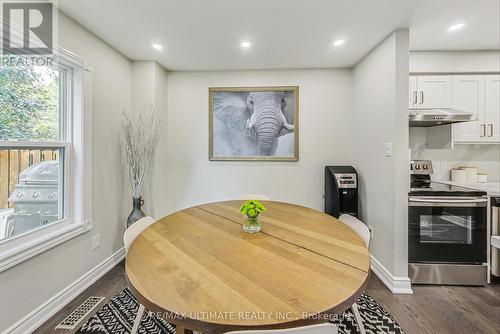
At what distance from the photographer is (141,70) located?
9.68 ft

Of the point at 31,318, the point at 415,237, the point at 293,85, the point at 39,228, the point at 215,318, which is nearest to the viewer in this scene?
the point at 215,318

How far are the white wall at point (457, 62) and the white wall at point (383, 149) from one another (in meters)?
0.54

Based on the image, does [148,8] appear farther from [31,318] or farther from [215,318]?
[31,318]

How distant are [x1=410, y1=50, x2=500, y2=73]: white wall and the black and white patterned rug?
8.32ft

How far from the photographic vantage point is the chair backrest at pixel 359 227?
1510 millimetres

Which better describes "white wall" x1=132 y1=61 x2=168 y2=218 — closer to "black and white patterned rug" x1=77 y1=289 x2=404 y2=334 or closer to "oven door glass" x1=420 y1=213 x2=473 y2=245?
"black and white patterned rug" x1=77 y1=289 x2=404 y2=334

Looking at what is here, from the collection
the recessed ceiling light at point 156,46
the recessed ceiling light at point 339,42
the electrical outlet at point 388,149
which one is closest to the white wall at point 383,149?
the electrical outlet at point 388,149

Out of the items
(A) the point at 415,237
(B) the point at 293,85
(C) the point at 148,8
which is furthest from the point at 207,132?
(A) the point at 415,237

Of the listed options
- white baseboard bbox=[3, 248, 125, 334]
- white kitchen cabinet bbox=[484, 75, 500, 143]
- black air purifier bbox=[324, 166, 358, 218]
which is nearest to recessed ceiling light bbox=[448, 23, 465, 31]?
white kitchen cabinet bbox=[484, 75, 500, 143]

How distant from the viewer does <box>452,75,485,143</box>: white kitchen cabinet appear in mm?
2611

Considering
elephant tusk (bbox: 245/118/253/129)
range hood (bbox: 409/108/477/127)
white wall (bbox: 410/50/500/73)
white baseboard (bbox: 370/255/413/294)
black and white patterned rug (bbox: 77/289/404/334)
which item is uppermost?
white wall (bbox: 410/50/500/73)

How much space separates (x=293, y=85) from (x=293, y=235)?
2417 mm

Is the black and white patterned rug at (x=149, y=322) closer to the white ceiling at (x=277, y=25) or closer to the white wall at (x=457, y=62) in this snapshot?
the white ceiling at (x=277, y=25)

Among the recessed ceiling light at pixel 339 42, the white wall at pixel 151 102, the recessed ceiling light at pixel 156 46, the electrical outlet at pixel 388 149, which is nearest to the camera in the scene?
the electrical outlet at pixel 388 149
